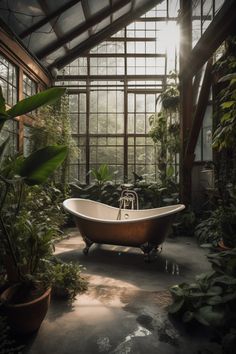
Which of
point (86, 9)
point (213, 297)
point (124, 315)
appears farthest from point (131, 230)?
point (86, 9)

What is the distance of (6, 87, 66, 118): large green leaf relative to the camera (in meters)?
1.60

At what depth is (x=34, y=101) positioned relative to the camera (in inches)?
63.5

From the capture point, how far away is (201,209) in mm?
5016

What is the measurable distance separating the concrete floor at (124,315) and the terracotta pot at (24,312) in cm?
9

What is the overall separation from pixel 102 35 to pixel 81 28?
932 millimetres

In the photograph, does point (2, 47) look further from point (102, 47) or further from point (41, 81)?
point (102, 47)

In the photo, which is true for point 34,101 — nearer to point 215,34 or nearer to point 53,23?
point 215,34

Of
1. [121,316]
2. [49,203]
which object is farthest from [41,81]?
[121,316]

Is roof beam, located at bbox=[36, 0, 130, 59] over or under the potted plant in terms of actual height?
over

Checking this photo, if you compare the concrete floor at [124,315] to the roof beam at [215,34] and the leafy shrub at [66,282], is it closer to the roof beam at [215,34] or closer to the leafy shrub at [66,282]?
the leafy shrub at [66,282]

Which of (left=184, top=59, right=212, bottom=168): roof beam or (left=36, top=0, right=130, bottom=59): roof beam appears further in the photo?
(left=36, top=0, right=130, bottom=59): roof beam

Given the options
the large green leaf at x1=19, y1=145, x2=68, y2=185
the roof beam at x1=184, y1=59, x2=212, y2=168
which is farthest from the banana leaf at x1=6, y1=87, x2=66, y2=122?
the roof beam at x1=184, y1=59, x2=212, y2=168

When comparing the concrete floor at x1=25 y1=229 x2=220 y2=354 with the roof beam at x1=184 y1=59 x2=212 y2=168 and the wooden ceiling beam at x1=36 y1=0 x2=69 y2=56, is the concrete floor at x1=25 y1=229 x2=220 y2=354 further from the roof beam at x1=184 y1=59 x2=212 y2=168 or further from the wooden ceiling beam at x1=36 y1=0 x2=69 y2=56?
the wooden ceiling beam at x1=36 y1=0 x2=69 y2=56

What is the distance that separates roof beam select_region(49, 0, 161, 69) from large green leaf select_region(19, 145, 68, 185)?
482cm
